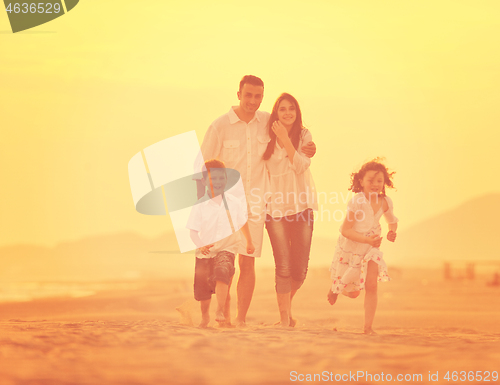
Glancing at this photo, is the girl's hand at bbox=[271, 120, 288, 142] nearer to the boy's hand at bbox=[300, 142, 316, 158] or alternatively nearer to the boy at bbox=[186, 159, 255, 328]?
the boy's hand at bbox=[300, 142, 316, 158]

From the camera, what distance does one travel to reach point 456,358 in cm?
405

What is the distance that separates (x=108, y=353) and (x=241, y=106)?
287 cm

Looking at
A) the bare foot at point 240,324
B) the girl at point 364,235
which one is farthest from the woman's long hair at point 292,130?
the bare foot at point 240,324

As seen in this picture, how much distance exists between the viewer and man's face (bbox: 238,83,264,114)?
5.91m

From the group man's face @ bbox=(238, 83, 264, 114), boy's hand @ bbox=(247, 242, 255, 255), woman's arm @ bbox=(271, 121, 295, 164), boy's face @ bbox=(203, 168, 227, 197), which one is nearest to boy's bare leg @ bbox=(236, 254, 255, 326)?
boy's hand @ bbox=(247, 242, 255, 255)

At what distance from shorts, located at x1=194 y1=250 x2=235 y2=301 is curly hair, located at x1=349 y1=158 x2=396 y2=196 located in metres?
1.46

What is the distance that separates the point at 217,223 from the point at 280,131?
1.07 meters

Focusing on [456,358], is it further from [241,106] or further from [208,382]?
[241,106]

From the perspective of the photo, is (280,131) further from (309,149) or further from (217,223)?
(217,223)

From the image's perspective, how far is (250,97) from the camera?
593 centimetres

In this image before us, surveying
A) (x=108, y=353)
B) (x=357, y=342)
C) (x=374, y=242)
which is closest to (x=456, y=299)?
(x=374, y=242)

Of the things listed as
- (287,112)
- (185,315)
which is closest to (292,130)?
(287,112)

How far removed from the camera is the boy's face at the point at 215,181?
5.85 m

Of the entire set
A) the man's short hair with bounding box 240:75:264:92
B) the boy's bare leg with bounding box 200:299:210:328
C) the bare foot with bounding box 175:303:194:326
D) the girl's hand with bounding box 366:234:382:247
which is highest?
the man's short hair with bounding box 240:75:264:92
